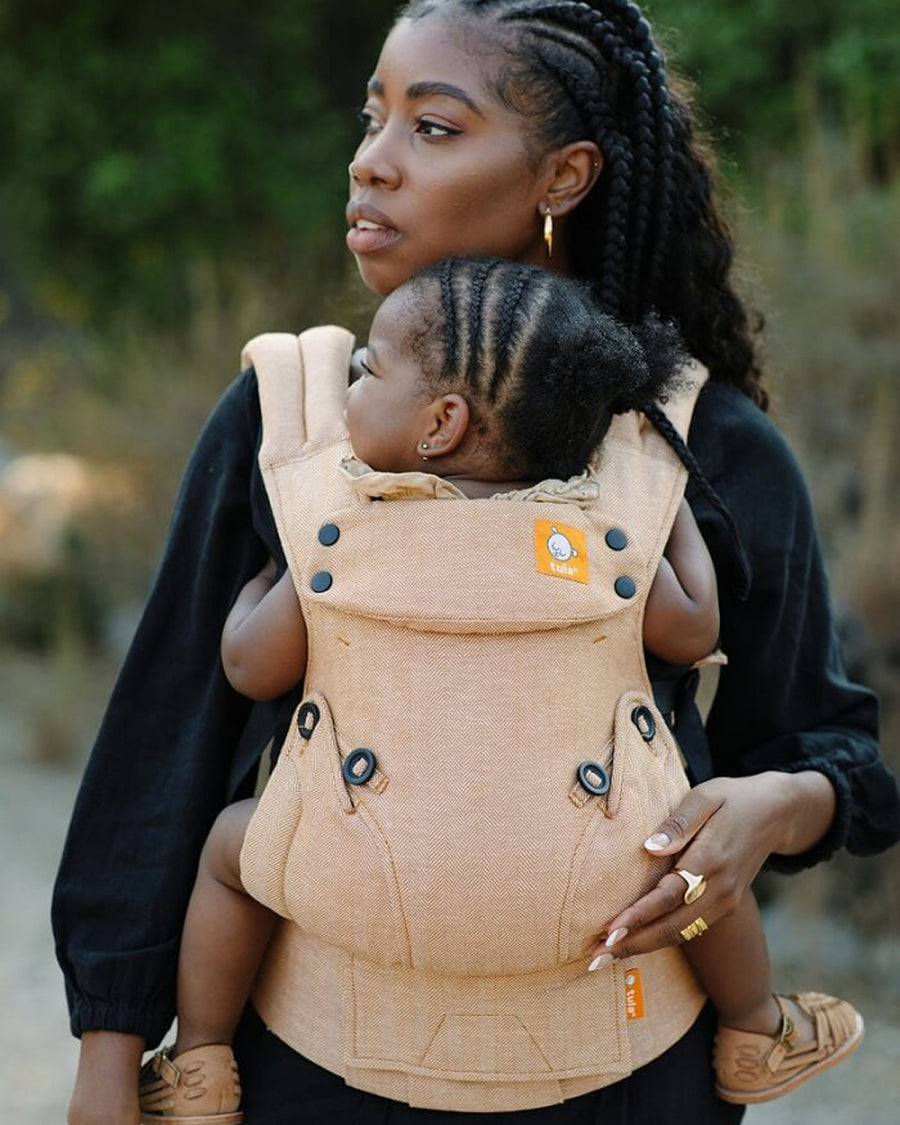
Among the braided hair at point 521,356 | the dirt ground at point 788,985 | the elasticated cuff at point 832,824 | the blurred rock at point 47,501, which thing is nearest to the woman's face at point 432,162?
the braided hair at point 521,356

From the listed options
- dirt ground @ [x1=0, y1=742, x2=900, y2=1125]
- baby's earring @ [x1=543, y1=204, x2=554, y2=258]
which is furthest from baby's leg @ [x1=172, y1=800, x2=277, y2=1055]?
dirt ground @ [x1=0, y1=742, x2=900, y2=1125]

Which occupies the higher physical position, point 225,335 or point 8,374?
point 225,335

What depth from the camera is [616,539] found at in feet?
5.61

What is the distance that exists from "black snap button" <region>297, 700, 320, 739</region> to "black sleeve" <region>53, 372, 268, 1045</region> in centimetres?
19

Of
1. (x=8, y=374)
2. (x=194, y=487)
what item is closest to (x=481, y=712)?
(x=194, y=487)

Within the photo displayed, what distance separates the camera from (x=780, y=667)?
1.99 m

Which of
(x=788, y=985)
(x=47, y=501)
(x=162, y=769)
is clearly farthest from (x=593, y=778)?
(x=47, y=501)

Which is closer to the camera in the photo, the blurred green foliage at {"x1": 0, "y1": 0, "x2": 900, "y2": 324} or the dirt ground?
the dirt ground

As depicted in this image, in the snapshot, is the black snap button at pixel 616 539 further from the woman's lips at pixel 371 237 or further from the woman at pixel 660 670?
the woman's lips at pixel 371 237

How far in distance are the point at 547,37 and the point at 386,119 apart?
22 cm

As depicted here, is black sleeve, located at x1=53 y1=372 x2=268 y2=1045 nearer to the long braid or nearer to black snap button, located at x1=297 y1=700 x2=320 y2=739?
black snap button, located at x1=297 y1=700 x2=320 y2=739

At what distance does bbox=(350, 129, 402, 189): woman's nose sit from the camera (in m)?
1.83

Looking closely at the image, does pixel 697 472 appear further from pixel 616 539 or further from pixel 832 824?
pixel 832 824

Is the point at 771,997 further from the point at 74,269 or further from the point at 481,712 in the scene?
the point at 74,269
